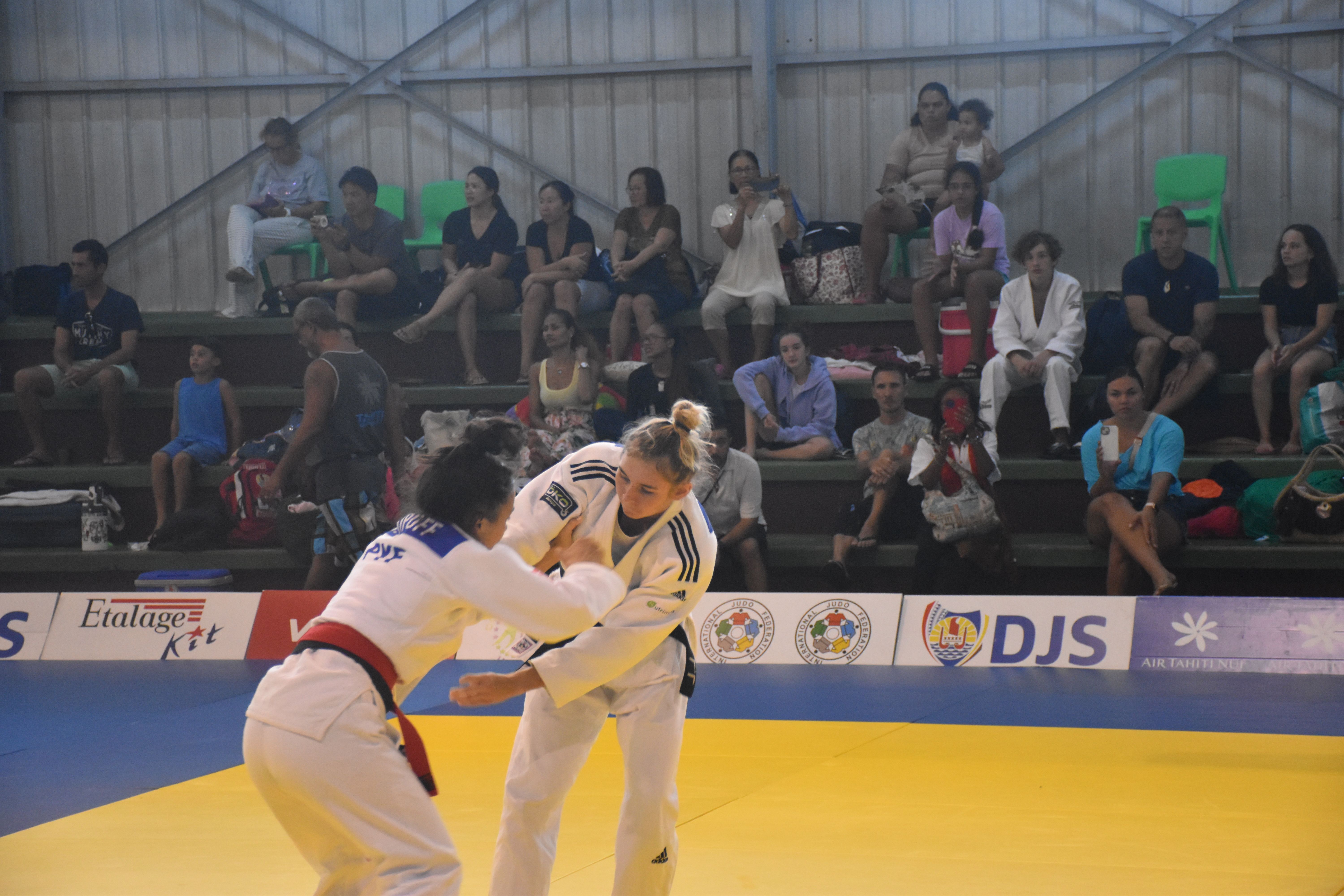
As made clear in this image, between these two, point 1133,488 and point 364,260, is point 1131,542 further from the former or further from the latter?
point 364,260

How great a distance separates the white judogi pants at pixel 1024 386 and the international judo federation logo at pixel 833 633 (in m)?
1.76

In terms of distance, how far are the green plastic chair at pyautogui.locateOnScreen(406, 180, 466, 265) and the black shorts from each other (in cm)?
540

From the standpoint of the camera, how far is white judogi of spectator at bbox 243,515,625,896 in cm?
292

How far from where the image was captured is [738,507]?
8.91 m

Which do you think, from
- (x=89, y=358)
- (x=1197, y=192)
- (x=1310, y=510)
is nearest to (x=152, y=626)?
(x=89, y=358)

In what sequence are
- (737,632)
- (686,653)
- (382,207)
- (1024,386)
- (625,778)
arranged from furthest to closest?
1. (382,207)
2. (1024,386)
3. (737,632)
4. (686,653)
5. (625,778)

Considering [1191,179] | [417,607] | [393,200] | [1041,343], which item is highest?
[393,200]

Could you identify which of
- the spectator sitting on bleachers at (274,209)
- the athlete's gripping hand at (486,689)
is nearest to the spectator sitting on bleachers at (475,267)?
the spectator sitting on bleachers at (274,209)

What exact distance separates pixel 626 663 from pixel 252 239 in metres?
9.72

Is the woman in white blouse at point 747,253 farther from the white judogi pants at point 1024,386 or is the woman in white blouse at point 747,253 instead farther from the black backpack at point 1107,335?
the black backpack at point 1107,335

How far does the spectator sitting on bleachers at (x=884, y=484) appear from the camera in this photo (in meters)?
8.91

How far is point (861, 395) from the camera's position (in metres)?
10.2

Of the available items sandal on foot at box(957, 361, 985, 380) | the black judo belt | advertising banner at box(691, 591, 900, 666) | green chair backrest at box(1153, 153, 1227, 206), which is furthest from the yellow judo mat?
green chair backrest at box(1153, 153, 1227, 206)

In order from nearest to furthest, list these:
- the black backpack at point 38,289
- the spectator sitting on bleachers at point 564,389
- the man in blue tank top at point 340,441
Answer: the man in blue tank top at point 340,441 → the spectator sitting on bleachers at point 564,389 → the black backpack at point 38,289
